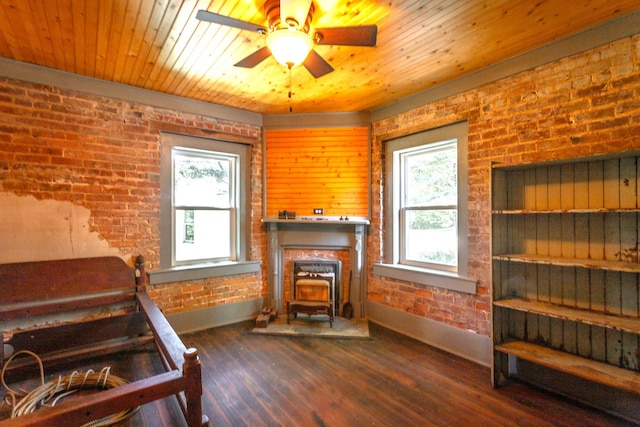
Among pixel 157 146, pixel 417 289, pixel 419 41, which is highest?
pixel 419 41

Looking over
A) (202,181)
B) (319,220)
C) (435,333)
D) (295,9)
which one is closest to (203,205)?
(202,181)

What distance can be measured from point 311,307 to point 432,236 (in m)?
1.72

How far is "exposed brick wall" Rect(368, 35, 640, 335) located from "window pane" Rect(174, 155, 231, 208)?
95.6 inches

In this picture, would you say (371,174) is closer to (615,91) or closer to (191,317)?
(615,91)

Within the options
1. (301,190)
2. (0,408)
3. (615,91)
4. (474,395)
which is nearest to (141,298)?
(0,408)

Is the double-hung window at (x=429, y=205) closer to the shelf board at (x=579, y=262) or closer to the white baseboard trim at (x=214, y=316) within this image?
the shelf board at (x=579, y=262)

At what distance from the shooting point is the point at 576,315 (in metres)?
2.16

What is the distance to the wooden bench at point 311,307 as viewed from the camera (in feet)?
12.1

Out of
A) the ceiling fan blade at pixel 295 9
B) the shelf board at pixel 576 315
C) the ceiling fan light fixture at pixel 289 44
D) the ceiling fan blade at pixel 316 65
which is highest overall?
the ceiling fan blade at pixel 295 9

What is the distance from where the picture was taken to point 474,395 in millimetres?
2385

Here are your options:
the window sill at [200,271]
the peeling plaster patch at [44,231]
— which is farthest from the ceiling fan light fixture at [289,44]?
the window sill at [200,271]

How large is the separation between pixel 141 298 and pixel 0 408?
1.16 metres

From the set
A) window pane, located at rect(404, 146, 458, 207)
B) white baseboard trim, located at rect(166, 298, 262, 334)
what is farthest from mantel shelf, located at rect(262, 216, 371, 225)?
white baseboard trim, located at rect(166, 298, 262, 334)

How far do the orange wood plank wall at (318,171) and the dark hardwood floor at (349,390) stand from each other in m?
1.77
